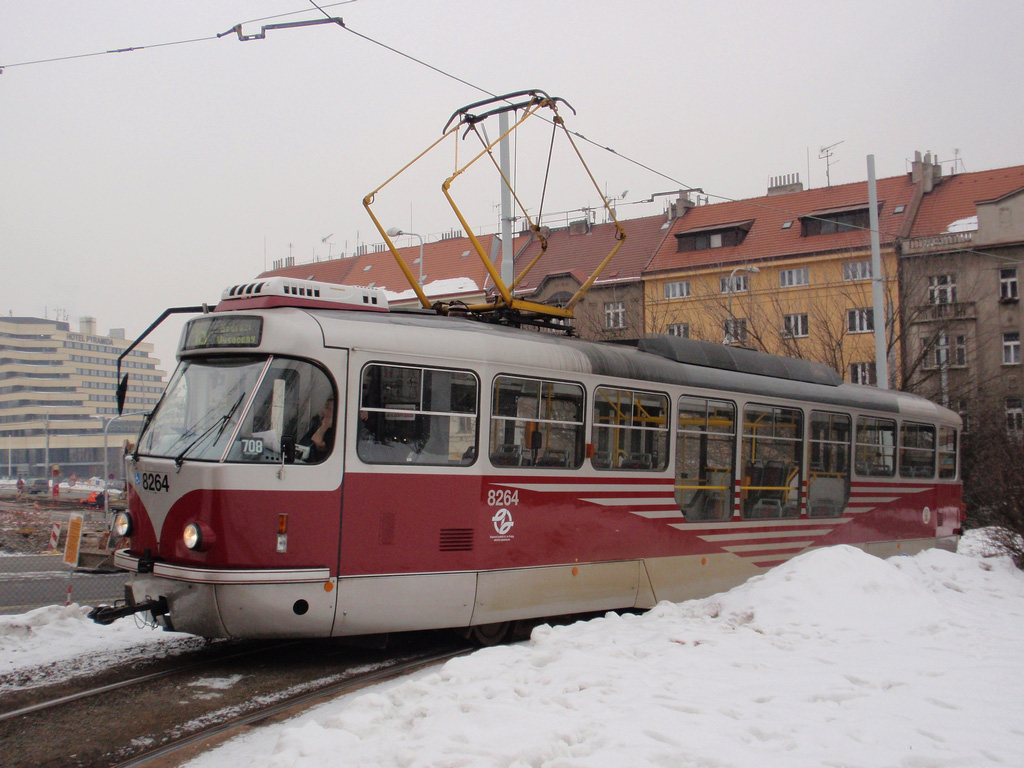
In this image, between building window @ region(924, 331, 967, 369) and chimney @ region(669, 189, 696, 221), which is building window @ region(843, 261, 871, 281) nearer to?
building window @ region(924, 331, 967, 369)

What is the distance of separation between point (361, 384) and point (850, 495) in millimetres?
8306

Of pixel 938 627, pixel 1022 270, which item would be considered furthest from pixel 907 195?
pixel 938 627

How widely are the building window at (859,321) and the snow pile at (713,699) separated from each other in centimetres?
2426

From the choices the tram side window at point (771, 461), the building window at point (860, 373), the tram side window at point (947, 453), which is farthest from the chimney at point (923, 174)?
the tram side window at point (771, 461)

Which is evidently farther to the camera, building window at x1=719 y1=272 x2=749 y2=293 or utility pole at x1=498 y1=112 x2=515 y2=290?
building window at x1=719 y1=272 x2=749 y2=293

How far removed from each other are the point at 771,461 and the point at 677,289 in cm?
3139

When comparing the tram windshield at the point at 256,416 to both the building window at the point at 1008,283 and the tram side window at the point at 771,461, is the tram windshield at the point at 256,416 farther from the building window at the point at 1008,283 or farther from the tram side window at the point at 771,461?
the building window at the point at 1008,283

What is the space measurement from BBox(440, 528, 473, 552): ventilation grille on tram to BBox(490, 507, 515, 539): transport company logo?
298 millimetres

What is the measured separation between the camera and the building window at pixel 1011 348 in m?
36.0

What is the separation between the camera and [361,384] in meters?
7.57

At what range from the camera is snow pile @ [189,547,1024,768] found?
4.62m

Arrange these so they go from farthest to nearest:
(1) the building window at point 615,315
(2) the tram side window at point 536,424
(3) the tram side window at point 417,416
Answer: (1) the building window at point 615,315 → (2) the tram side window at point 536,424 → (3) the tram side window at point 417,416

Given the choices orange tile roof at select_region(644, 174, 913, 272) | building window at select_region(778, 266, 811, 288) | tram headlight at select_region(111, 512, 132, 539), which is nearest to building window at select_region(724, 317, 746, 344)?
orange tile roof at select_region(644, 174, 913, 272)

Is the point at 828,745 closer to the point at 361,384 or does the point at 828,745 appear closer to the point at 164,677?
the point at 361,384
